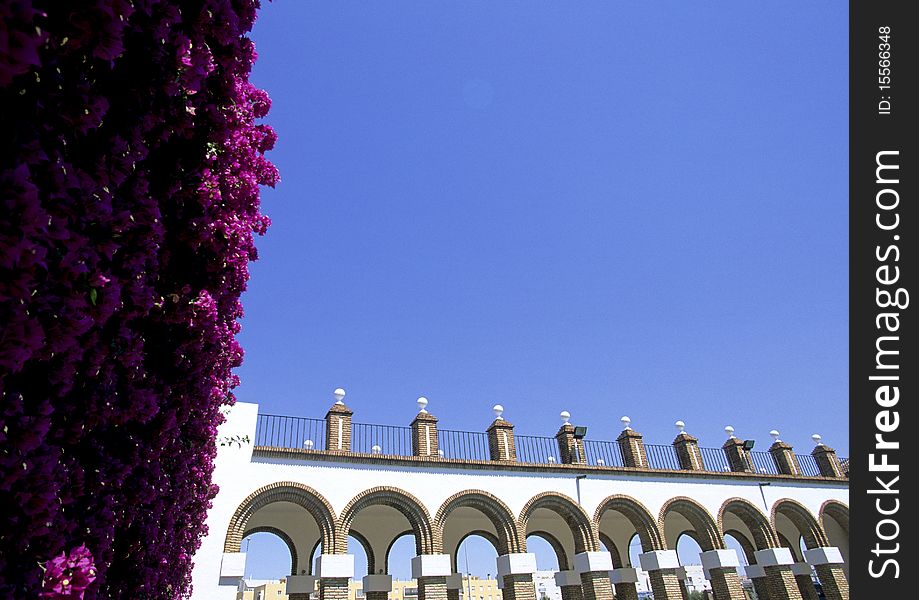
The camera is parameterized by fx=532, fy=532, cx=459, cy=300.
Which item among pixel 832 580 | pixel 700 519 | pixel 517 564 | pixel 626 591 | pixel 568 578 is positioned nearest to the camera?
pixel 517 564

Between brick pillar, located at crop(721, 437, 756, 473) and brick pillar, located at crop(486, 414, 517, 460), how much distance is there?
995 centimetres

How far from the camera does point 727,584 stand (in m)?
17.9

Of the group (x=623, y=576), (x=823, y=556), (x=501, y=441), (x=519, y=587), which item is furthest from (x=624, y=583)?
(x=823, y=556)

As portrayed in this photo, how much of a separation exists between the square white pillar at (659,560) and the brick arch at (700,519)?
4.44ft

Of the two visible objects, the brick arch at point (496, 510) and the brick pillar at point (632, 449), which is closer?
the brick arch at point (496, 510)

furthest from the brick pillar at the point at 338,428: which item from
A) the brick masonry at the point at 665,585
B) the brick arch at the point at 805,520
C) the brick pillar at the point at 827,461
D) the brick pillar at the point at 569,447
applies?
the brick pillar at the point at 827,461

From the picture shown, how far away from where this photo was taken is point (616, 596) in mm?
19250

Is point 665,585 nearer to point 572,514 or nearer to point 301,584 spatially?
point 572,514

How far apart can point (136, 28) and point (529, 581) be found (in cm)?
1650

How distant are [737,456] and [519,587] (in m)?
11.4

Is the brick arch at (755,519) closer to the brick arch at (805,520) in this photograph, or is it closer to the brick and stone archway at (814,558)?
the brick and stone archway at (814,558)

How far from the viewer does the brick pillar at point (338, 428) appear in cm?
1544
